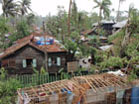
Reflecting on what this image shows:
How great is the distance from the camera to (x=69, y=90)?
767cm

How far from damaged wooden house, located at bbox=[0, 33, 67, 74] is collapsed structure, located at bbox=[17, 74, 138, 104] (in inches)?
269

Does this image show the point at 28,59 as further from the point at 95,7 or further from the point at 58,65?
the point at 95,7

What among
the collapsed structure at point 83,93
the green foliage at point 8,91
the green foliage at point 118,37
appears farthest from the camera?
the green foliage at point 118,37

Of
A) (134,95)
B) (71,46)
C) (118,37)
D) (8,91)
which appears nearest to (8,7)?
(71,46)

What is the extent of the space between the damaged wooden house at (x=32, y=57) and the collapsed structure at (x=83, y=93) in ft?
22.4

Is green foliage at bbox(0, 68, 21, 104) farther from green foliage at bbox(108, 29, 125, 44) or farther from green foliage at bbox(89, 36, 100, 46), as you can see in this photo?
green foliage at bbox(89, 36, 100, 46)

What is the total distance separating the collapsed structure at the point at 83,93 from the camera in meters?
7.16

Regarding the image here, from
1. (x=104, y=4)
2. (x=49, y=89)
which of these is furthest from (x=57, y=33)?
(x=49, y=89)

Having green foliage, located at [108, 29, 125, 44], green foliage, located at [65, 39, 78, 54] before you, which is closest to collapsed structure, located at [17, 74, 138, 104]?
green foliage, located at [108, 29, 125, 44]

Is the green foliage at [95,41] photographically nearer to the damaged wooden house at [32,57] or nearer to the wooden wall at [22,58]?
the damaged wooden house at [32,57]

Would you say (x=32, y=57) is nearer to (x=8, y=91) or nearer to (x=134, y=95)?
(x=8, y=91)

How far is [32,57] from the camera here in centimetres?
1569

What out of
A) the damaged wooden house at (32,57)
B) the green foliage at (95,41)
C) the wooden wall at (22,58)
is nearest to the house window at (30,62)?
the damaged wooden house at (32,57)

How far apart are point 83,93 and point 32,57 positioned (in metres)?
9.53
